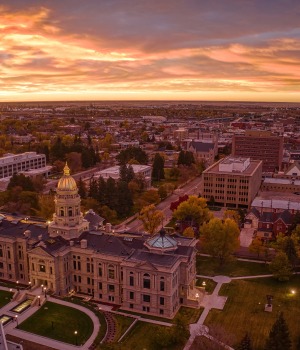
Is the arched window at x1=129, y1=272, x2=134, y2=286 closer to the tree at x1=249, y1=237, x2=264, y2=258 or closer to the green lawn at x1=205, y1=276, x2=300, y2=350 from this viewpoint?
the green lawn at x1=205, y1=276, x2=300, y2=350

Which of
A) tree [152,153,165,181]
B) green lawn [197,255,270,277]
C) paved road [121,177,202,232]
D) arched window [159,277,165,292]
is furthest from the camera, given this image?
tree [152,153,165,181]

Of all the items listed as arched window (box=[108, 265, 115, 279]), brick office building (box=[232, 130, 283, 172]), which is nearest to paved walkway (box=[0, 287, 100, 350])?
arched window (box=[108, 265, 115, 279])

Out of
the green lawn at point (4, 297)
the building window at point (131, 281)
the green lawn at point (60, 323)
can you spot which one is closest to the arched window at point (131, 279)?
the building window at point (131, 281)

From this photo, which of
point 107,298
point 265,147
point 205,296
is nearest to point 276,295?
point 205,296

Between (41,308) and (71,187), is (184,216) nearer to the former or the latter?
(71,187)

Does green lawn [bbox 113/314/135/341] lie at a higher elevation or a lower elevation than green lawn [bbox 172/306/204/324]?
higher

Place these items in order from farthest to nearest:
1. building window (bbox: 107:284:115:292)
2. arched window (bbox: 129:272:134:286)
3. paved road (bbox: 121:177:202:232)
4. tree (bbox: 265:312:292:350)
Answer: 1. paved road (bbox: 121:177:202:232)
2. building window (bbox: 107:284:115:292)
3. arched window (bbox: 129:272:134:286)
4. tree (bbox: 265:312:292:350)

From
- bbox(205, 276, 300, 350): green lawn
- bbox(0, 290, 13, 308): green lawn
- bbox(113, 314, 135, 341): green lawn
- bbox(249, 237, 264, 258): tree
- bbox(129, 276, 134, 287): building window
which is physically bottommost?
bbox(205, 276, 300, 350): green lawn
